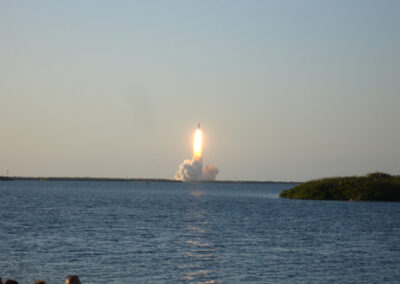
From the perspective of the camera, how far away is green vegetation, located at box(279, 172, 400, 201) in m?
122

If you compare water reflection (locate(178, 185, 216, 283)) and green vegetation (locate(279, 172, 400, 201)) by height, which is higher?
green vegetation (locate(279, 172, 400, 201))

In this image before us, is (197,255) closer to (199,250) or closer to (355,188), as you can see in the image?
(199,250)

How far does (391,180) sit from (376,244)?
78.4 m

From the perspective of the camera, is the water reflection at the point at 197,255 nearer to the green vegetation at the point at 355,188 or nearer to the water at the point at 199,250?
the water at the point at 199,250

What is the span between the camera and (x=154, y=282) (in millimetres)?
34344

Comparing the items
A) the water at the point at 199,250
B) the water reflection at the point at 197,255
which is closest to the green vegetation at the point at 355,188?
the water at the point at 199,250

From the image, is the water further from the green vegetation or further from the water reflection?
the green vegetation

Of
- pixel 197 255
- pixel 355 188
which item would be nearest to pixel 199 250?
pixel 197 255

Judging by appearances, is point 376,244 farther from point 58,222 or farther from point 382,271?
point 58,222

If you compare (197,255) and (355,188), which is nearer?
(197,255)

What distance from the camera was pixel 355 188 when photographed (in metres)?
125

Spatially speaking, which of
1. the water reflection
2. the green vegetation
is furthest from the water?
the green vegetation

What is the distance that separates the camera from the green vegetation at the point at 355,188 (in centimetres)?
12150

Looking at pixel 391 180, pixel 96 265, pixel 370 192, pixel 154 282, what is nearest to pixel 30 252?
pixel 96 265
